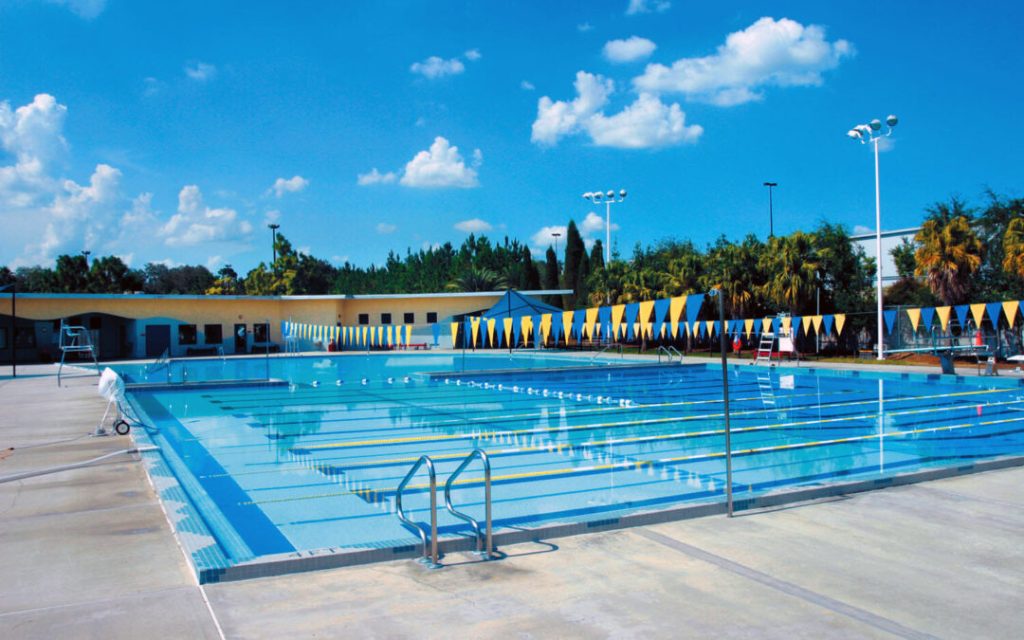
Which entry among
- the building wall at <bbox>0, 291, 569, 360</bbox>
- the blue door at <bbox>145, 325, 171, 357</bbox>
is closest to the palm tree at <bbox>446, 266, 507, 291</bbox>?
the building wall at <bbox>0, 291, 569, 360</bbox>

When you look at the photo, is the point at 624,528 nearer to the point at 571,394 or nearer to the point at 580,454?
the point at 580,454

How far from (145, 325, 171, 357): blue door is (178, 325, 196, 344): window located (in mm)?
919

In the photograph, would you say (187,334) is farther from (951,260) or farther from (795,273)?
(951,260)

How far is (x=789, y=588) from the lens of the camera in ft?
14.4

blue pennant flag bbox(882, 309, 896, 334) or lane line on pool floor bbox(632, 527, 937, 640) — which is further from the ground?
blue pennant flag bbox(882, 309, 896, 334)

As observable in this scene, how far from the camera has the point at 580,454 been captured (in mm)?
10445

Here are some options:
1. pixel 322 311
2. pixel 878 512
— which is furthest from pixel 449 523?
pixel 322 311

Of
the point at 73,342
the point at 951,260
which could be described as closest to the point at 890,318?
the point at 951,260

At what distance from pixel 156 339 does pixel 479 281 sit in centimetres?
2261

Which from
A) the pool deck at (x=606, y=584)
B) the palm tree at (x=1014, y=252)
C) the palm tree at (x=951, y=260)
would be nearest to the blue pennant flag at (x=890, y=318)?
the palm tree at (x=951, y=260)

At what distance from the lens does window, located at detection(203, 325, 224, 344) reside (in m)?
40.1

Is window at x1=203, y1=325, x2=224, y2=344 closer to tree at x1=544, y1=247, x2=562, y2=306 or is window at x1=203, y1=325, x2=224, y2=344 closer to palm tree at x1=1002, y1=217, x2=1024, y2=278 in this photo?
tree at x1=544, y1=247, x2=562, y2=306

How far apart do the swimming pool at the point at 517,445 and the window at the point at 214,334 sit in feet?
64.3

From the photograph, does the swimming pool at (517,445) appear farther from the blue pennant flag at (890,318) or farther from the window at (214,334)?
the window at (214,334)
